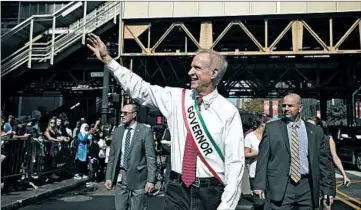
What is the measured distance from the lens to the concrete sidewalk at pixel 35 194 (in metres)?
8.47

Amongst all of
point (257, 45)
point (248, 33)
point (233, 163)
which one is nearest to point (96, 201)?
point (233, 163)

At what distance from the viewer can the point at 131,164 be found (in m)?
5.73

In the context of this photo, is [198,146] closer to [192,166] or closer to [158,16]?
[192,166]

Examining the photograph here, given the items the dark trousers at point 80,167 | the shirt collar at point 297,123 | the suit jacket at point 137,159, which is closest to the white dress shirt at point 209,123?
the shirt collar at point 297,123

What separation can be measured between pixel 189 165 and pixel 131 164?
118 inches

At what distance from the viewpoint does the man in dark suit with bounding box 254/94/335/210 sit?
15.2 ft

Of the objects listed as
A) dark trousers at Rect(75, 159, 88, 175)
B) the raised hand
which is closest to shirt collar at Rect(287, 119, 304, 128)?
the raised hand

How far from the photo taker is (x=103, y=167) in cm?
1412

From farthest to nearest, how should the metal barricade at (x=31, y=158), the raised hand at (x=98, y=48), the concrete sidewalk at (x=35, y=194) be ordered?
1. the metal barricade at (x=31, y=158)
2. the concrete sidewalk at (x=35, y=194)
3. the raised hand at (x=98, y=48)

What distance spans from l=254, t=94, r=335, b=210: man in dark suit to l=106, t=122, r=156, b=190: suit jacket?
1646 millimetres

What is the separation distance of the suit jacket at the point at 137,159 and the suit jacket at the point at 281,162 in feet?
5.29

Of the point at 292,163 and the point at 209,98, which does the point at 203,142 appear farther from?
the point at 292,163

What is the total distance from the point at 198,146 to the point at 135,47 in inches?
809

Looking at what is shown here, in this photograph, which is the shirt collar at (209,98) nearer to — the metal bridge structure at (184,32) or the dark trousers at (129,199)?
the dark trousers at (129,199)
